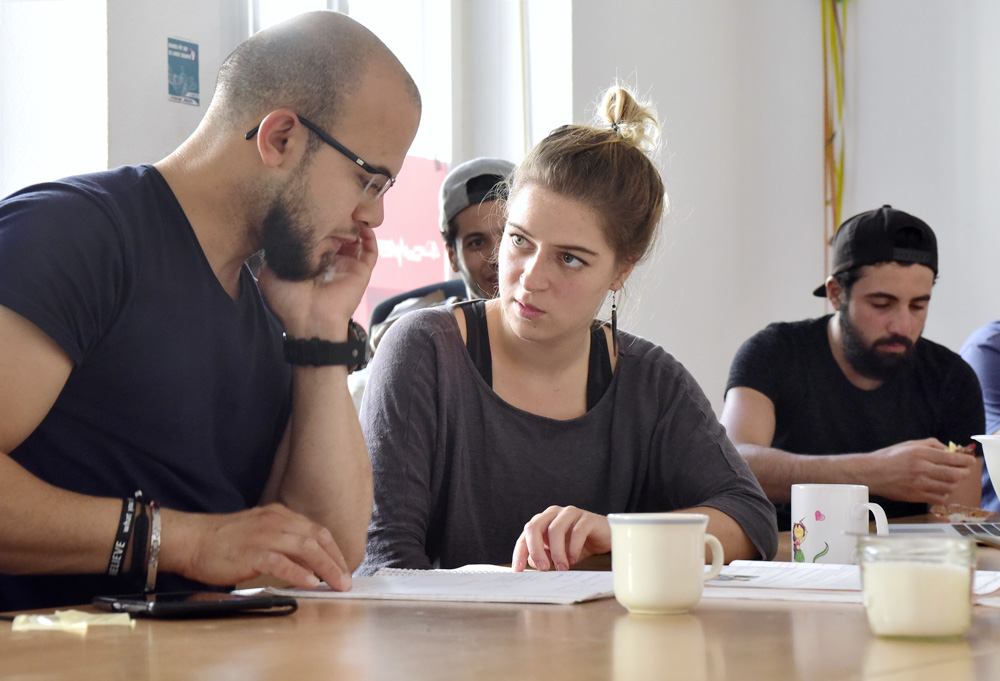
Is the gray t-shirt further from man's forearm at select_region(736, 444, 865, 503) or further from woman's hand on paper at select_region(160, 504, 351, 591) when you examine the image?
man's forearm at select_region(736, 444, 865, 503)

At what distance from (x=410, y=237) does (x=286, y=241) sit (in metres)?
1.95

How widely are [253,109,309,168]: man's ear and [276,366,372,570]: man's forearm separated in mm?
294

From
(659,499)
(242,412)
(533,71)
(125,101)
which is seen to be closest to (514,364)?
→ (659,499)

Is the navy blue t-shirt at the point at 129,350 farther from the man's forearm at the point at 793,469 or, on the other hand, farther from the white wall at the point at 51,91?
the man's forearm at the point at 793,469

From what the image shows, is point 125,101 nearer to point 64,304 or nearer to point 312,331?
point 312,331

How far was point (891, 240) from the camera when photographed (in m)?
2.72

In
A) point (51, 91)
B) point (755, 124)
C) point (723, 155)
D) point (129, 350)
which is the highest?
point (755, 124)

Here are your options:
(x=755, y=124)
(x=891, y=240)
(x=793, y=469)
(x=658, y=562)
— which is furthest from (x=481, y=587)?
(x=755, y=124)

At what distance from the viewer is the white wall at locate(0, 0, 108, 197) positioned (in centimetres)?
227

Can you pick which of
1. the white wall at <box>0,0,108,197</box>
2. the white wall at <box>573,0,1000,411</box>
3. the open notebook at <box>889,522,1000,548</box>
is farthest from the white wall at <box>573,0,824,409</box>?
the open notebook at <box>889,522,1000,548</box>

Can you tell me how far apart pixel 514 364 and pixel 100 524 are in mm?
837

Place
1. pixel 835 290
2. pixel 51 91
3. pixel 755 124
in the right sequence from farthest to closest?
pixel 755 124 < pixel 835 290 < pixel 51 91

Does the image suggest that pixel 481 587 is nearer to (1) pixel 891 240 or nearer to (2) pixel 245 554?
(2) pixel 245 554

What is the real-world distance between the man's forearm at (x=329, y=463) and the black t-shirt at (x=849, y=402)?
A: 148 centimetres
